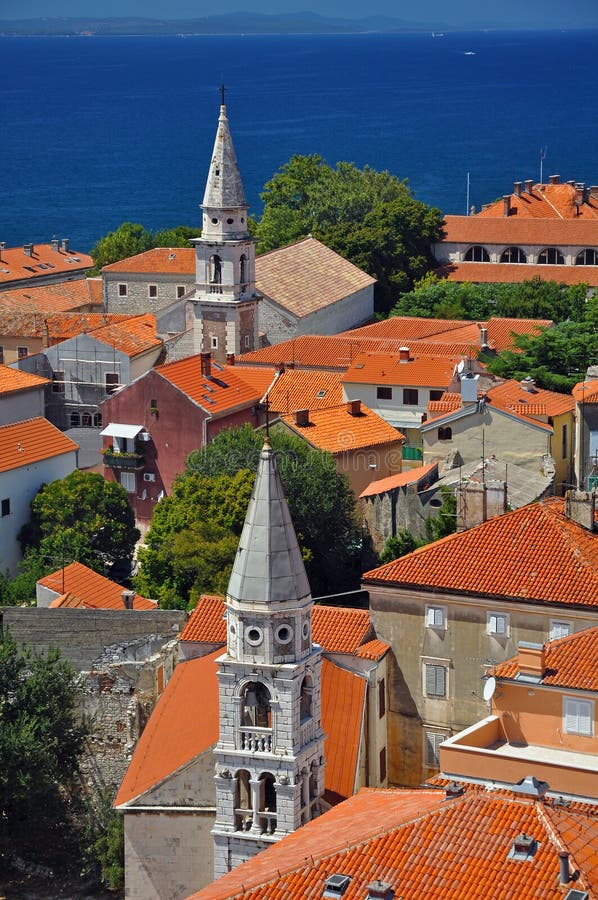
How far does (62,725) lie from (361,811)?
9.60 metres

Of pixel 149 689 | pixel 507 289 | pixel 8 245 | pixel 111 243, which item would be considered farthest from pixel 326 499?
pixel 8 245

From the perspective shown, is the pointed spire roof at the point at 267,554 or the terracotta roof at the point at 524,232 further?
the terracotta roof at the point at 524,232

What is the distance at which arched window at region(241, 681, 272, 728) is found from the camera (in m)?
27.3

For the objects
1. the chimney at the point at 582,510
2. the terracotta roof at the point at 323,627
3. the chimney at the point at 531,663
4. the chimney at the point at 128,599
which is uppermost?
the chimney at the point at 582,510

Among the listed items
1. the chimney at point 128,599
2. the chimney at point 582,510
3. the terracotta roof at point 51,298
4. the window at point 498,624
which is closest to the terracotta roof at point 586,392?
the chimney at point 582,510

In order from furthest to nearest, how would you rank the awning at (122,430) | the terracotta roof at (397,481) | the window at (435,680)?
the awning at (122,430) → the terracotta roof at (397,481) → the window at (435,680)

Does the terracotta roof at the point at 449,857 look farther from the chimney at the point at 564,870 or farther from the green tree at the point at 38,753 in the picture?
the green tree at the point at 38,753

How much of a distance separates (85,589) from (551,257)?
132 ft

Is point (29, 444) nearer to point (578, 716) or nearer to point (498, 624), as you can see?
point (498, 624)

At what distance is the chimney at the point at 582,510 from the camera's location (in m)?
33.2

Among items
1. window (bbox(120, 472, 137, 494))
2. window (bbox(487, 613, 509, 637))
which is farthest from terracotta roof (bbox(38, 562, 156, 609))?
window (bbox(487, 613, 509, 637))

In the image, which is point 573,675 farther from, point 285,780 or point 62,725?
point 62,725

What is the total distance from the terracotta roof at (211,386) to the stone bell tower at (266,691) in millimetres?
22896

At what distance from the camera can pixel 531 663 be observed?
28.0 meters
